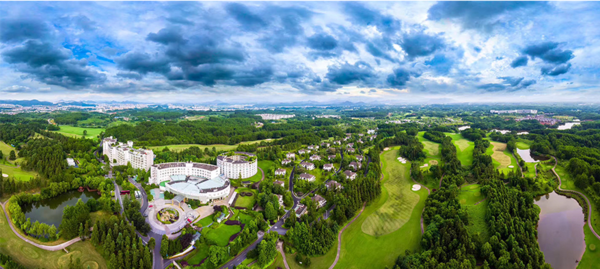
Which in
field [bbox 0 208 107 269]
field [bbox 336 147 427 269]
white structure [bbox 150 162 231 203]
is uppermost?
white structure [bbox 150 162 231 203]

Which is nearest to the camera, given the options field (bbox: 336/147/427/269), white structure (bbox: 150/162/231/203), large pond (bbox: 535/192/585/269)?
field (bbox: 336/147/427/269)

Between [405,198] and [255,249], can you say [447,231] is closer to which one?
[405,198]

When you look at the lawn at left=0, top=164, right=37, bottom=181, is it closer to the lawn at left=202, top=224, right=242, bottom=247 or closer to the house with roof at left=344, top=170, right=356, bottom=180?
the lawn at left=202, top=224, right=242, bottom=247

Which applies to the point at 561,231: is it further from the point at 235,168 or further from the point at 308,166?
the point at 235,168

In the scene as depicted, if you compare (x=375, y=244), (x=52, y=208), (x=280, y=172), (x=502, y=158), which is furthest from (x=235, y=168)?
(x=502, y=158)

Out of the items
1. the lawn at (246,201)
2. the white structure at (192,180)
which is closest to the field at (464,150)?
the lawn at (246,201)

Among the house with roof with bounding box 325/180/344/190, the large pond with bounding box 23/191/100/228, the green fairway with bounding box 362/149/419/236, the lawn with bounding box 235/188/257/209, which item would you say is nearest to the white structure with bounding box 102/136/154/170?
the large pond with bounding box 23/191/100/228

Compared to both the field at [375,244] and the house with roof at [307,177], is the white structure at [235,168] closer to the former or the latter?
the house with roof at [307,177]
